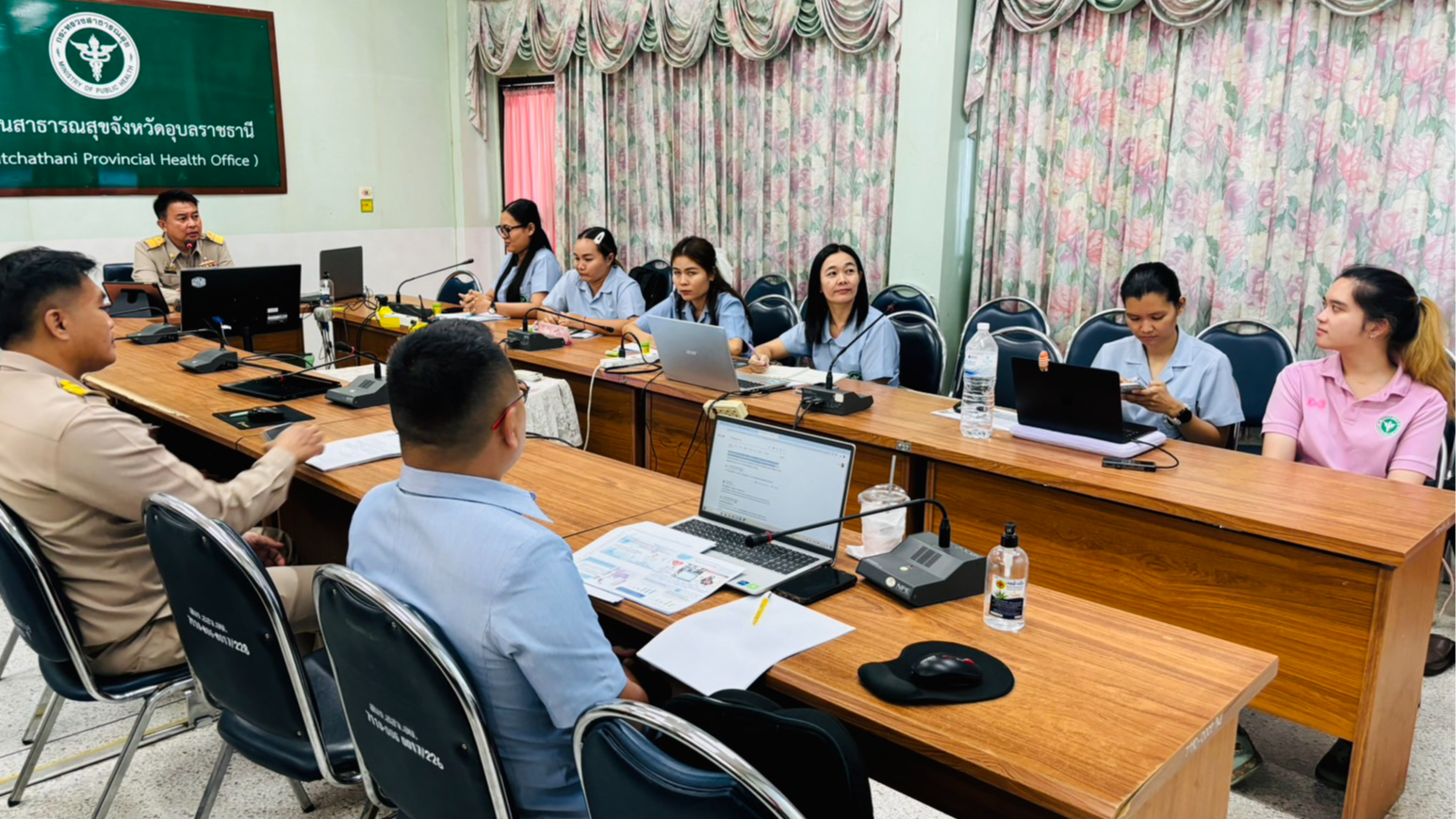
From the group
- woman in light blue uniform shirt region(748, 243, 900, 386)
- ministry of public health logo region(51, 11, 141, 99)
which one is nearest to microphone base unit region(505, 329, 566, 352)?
woman in light blue uniform shirt region(748, 243, 900, 386)

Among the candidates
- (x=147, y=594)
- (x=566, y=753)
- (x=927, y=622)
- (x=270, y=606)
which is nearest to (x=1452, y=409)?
(x=927, y=622)

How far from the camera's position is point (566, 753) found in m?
1.42

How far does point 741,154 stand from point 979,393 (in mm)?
3156

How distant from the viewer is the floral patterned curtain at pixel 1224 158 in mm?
3693

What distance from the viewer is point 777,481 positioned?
6.51 feet

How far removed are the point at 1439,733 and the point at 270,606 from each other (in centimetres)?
291

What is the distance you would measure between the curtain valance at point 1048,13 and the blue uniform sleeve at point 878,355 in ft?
4.76

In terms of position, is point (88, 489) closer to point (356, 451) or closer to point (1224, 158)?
point (356, 451)

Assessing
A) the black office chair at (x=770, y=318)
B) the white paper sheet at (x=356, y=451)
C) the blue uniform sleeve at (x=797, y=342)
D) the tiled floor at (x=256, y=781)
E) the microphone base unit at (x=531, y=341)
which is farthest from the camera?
the black office chair at (x=770, y=318)

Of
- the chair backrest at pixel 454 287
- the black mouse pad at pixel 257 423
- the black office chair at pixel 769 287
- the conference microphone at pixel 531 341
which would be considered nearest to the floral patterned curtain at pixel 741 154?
the black office chair at pixel 769 287

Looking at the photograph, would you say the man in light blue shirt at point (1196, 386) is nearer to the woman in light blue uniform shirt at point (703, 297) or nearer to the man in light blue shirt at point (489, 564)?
the woman in light blue uniform shirt at point (703, 297)

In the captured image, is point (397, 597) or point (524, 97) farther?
point (524, 97)

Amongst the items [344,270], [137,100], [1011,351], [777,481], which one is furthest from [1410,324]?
[137,100]

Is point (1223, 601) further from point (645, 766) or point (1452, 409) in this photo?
point (645, 766)
